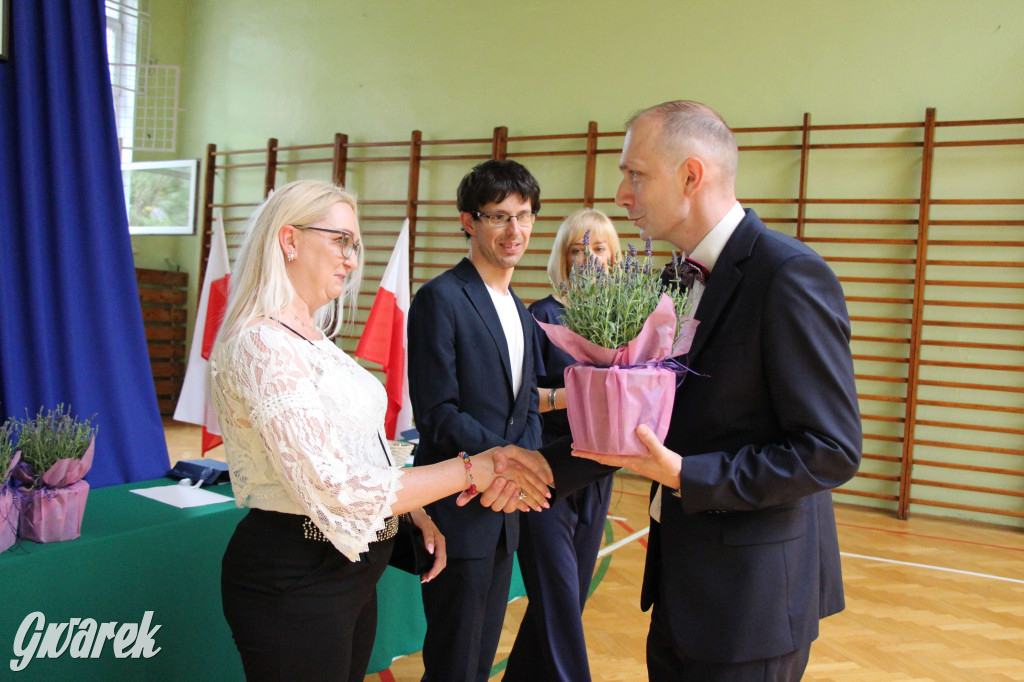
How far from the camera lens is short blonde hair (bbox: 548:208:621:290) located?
2.89 meters

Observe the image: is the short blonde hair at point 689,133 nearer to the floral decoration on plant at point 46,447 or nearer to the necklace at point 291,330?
the necklace at point 291,330

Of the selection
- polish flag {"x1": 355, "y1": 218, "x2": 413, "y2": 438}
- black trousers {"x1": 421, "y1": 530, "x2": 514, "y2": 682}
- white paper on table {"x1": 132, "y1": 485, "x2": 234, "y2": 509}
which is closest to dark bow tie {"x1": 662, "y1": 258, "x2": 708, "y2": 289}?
black trousers {"x1": 421, "y1": 530, "x2": 514, "y2": 682}

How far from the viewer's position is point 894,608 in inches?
147

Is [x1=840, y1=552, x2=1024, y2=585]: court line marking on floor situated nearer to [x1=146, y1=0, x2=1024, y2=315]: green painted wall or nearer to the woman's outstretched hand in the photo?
[x1=146, y1=0, x2=1024, y2=315]: green painted wall

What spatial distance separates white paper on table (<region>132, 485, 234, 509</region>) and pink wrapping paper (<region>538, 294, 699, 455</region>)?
1611 millimetres

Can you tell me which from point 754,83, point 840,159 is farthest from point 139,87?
point 840,159

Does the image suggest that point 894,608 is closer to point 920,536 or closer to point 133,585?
point 920,536

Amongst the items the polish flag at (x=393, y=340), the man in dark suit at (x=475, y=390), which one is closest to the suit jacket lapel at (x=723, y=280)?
the man in dark suit at (x=475, y=390)

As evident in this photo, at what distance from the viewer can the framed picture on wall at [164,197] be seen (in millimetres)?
8531

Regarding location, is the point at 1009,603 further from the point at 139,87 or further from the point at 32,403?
the point at 139,87

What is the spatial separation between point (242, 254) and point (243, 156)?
25.2 ft

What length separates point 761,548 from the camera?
1230 mm

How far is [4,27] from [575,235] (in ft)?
7.43

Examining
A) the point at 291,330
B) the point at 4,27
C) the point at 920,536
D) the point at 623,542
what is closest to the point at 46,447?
the point at 291,330
